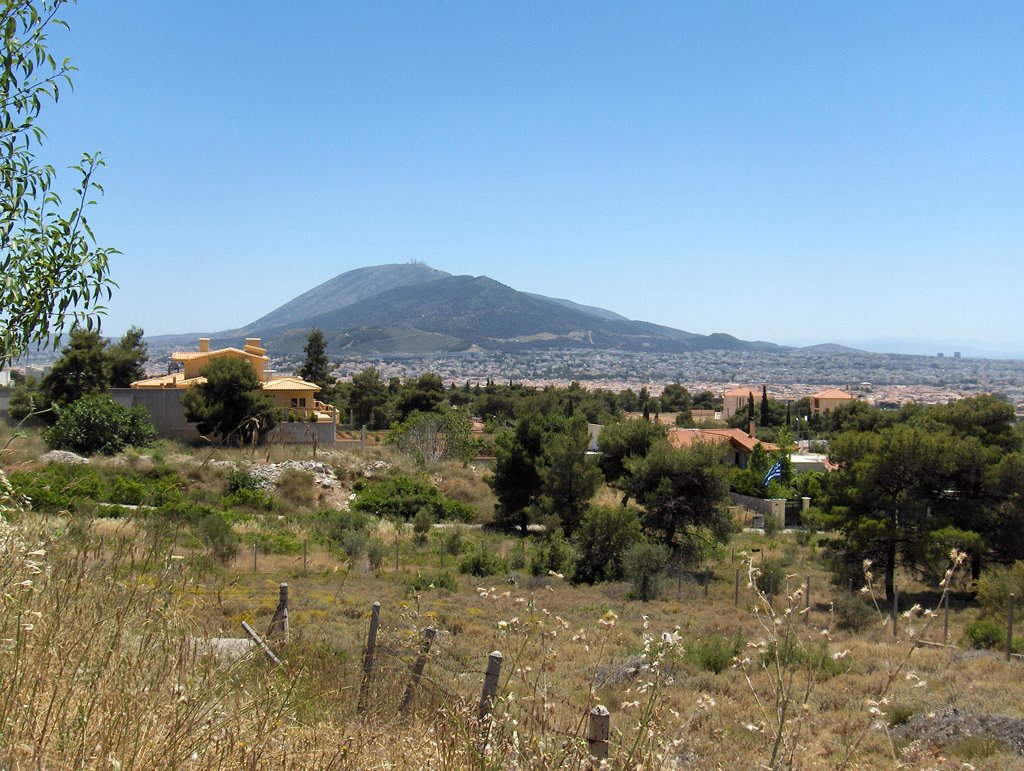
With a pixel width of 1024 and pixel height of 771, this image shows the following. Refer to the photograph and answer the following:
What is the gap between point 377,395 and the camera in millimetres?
61469

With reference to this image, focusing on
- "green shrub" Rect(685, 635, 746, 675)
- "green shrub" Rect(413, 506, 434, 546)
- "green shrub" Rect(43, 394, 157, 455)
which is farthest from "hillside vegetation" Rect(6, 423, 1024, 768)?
"green shrub" Rect(43, 394, 157, 455)

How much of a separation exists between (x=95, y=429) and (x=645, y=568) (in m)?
22.6

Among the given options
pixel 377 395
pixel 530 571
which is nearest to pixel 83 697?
pixel 530 571

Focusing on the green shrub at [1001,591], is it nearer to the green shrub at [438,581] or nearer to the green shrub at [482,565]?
the green shrub at [438,581]

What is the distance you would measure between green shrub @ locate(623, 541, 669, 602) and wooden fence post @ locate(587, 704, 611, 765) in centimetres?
1619

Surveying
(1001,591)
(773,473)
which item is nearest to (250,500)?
(1001,591)

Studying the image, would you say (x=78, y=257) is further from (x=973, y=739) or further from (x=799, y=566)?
(x=799, y=566)

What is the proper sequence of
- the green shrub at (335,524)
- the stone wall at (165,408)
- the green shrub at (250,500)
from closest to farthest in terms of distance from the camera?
the green shrub at (335,524) → the green shrub at (250,500) → the stone wall at (165,408)

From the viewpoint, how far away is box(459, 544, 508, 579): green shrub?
21.2m

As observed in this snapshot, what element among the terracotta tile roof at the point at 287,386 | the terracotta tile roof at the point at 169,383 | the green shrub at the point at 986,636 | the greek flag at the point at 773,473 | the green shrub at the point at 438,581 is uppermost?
the terracotta tile roof at the point at 169,383

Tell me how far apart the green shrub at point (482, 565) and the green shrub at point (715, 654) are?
31.4 ft

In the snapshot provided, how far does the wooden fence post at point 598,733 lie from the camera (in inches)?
121

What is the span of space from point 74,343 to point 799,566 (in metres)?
35.1

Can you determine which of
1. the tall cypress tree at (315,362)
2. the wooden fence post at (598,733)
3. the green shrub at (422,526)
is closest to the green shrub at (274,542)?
the green shrub at (422,526)
